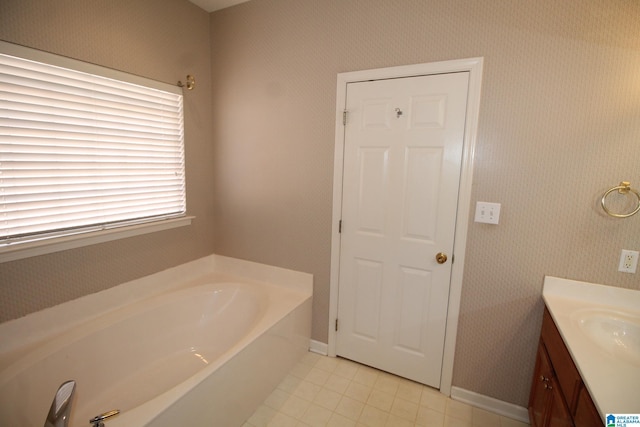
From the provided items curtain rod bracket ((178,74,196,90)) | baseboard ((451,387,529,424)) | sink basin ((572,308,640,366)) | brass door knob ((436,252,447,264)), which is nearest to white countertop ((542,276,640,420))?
sink basin ((572,308,640,366))

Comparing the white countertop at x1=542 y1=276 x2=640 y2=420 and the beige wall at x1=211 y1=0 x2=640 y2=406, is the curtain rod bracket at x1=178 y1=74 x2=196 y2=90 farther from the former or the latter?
the white countertop at x1=542 y1=276 x2=640 y2=420

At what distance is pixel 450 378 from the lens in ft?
6.43

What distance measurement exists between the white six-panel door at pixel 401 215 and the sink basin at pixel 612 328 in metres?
0.66

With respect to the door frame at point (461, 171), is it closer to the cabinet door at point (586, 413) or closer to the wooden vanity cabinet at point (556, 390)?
the wooden vanity cabinet at point (556, 390)

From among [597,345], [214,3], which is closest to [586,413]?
[597,345]

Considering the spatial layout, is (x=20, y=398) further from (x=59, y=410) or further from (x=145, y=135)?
(x=145, y=135)

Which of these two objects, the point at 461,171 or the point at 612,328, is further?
the point at 461,171

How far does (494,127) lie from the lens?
1682 millimetres

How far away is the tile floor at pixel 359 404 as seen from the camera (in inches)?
69.8

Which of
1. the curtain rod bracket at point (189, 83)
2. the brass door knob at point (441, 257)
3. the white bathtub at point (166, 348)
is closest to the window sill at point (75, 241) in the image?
the white bathtub at point (166, 348)

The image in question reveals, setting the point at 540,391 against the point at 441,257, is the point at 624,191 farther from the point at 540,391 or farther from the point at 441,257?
the point at 540,391

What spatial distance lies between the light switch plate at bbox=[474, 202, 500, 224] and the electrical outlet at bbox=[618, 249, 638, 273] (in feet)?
1.82

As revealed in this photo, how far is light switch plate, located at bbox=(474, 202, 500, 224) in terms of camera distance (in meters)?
1.72

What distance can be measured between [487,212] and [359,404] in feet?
4.50
